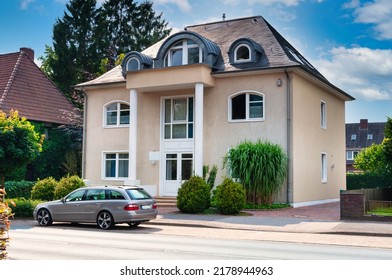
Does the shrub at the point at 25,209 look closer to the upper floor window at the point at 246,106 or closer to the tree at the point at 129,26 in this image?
the upper floor window at the point at 246,106

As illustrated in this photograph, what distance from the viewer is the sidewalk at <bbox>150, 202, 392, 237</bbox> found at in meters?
17.5

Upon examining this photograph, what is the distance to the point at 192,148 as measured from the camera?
28.1 m

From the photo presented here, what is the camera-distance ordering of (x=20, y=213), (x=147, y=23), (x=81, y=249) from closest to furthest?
(x=81, y=249), (x=20, y=213), (x=147, y=23)

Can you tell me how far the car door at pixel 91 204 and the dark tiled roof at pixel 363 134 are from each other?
209 feet

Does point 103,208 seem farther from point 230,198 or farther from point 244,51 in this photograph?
point 244,51

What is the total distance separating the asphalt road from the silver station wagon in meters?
0.42

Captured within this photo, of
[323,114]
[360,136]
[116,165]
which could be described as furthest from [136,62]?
[360,136]

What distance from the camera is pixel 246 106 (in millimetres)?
26516

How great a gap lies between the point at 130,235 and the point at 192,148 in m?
12.1

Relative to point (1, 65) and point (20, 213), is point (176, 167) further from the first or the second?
point (1, 65)

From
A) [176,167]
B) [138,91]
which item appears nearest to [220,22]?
[138,91]

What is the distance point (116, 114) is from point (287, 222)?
46.5 ft

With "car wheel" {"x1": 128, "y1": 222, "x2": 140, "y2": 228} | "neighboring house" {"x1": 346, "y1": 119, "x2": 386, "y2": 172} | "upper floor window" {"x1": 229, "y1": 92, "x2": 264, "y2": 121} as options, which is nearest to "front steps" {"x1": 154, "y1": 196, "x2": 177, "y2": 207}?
"upper floor window" {"x1": 229, "y1": 92, "x2": 264, "y2": 121}

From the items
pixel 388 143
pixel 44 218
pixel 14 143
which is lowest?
pixel 44 218
